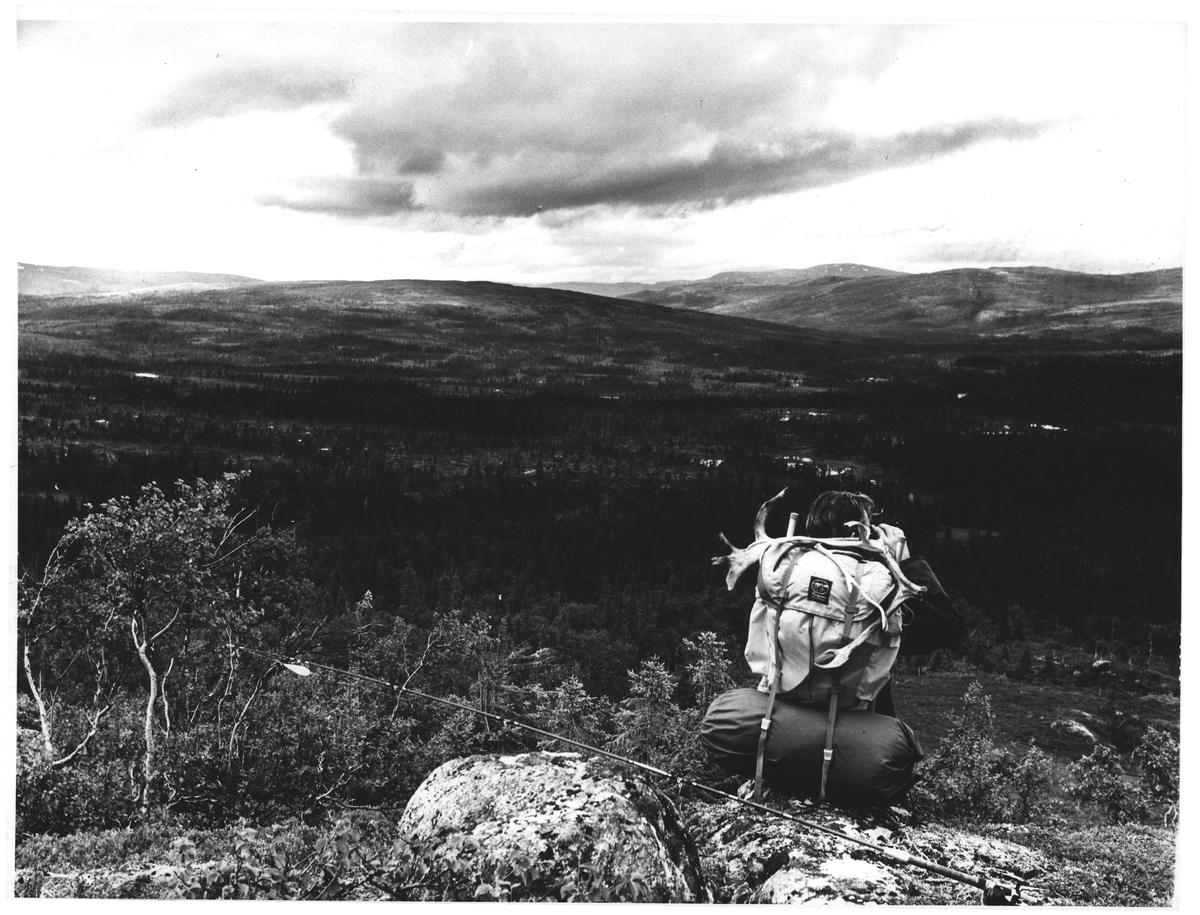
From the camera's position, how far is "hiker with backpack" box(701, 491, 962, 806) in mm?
4695

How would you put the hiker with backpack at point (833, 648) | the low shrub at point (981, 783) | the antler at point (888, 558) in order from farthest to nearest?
1. the low shrub at point (981, 783)
2. the hiker with backpack at point (833, 648)
3. the antler at point (888, 558)

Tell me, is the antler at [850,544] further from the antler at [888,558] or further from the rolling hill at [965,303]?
the rolling hill at [965,303]

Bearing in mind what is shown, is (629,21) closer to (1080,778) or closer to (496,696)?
Answer: (496,696)

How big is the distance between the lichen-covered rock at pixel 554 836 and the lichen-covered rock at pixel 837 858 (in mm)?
280

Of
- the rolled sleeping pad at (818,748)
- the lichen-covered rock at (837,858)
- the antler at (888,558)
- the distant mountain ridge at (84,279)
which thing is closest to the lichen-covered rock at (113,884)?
the lichen-covered rock at (837,858)

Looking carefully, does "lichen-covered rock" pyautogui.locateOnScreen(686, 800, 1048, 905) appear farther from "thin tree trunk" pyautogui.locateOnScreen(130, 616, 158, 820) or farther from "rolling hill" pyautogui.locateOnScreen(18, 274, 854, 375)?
"rolling hill" pyautogui.locateOnScreen(18, 274, 854, 375)

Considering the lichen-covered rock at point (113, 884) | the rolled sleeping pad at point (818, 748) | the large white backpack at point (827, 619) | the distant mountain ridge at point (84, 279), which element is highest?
the distant mountain ridge at point (84, 279)

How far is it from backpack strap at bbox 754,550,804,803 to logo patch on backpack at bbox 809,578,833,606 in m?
0.12

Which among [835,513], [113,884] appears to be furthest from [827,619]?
[113,884]

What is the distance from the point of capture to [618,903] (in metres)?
4.61

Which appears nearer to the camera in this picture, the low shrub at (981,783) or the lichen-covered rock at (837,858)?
the lichen-covered rock at (837,858)

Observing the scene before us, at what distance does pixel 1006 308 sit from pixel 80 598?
1682 inches

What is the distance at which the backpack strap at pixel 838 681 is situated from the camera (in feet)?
15.3

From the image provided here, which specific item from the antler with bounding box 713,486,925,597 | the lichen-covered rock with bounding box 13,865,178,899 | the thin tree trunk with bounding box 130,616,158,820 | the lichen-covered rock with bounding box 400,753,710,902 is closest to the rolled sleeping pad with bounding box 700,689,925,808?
the lichen-covered rock with bounding box 400,753,710,902
